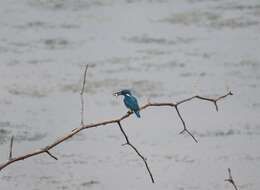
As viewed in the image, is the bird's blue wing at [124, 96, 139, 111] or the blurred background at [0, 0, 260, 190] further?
the blurred background at [0, 0, 260, 190]

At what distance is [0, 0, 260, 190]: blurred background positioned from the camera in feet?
8.04

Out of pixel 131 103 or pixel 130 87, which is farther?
pixel 130 87

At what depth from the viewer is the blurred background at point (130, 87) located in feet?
8.04

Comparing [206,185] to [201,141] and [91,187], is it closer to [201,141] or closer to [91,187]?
[201,141]

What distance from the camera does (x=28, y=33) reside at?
3047mm

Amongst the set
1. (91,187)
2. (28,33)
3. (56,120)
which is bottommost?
(91,187)

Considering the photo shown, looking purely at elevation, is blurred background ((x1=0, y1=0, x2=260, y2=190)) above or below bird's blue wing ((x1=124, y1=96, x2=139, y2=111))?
below

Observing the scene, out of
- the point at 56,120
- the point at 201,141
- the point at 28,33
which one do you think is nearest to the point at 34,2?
the point at 28,33

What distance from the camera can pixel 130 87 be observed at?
2.73 m

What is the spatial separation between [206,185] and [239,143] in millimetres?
257

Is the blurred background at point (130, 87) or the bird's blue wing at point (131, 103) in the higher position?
the bird's blue wing at point (131, 103)

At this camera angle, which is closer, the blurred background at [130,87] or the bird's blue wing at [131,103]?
the bird's blue wing at [131,103]

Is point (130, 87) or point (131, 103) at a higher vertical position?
point (131, 103)

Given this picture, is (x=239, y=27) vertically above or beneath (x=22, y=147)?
above
